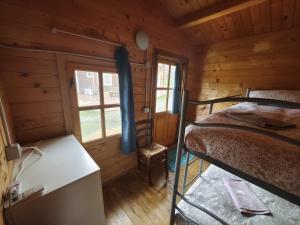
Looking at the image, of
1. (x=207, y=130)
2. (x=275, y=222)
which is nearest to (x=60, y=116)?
(x=207, y=130)

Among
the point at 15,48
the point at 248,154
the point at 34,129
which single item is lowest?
the point at 34,129

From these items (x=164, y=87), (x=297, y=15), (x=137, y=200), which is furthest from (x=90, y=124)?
(x=297, y=15)

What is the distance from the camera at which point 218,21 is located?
221cm

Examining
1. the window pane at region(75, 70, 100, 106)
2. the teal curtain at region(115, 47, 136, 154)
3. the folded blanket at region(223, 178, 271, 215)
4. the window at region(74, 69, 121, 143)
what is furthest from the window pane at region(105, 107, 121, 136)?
the folded blanket at region(223, 178, 271, 215)

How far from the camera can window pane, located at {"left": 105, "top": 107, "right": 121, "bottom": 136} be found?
5.93 feet

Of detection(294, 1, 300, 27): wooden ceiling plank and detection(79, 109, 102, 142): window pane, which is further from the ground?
detection(294, 1, 300, 27): wooden ceiling plank

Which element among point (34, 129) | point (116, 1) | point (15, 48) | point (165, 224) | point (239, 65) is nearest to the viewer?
point (15, 48)

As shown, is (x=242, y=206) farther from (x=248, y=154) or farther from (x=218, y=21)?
(x=218, y=21)

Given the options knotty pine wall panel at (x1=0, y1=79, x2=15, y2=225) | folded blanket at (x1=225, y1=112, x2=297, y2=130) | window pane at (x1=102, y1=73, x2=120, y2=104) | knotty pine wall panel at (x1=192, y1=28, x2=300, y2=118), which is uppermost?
knotty pine wall panel at (x1=192, y1=28, x2=300, y2=118)

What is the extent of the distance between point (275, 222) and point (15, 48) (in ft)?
7.78

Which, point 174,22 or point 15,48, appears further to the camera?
point 174,22

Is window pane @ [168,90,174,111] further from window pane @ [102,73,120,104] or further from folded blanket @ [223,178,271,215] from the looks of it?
folded blanket @ [223,178,271,215]

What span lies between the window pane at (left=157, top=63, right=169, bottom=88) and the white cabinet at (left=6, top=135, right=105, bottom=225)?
5.82 ft

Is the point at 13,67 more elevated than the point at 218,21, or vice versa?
the point at 218,21
